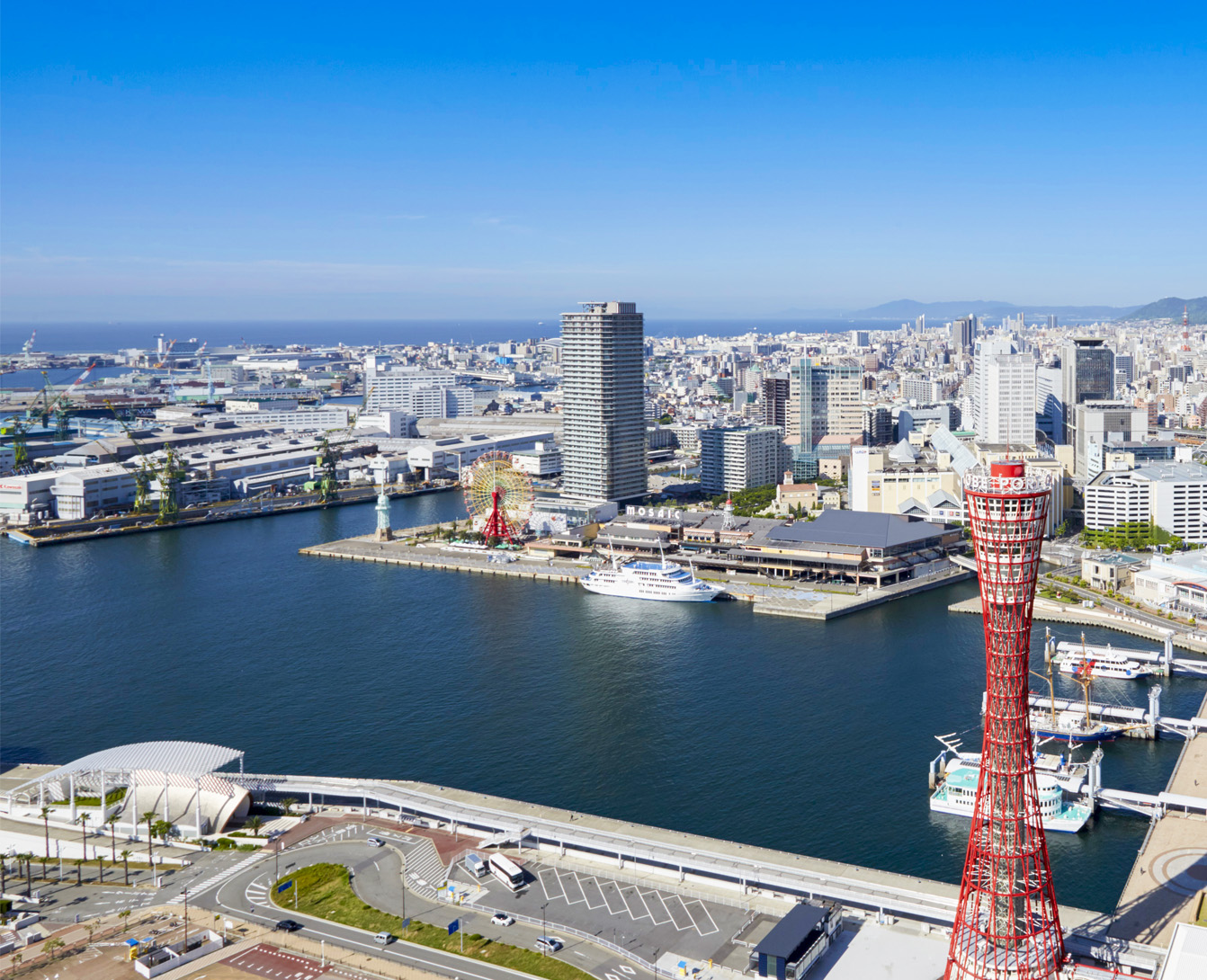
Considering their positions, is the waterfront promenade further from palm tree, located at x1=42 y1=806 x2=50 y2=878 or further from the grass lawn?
palm tree, located at x1=42 y1=806 x2=50 y2=878

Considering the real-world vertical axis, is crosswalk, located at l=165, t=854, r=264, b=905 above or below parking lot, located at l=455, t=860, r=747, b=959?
below

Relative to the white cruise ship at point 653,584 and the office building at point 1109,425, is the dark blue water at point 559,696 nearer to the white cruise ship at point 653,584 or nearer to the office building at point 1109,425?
the white cruise ship at point 653,584

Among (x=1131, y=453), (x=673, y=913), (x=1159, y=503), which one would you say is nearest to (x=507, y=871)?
(x=673, y=913)

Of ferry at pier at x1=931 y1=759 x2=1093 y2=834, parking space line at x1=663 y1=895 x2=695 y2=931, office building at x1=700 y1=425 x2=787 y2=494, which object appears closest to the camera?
parking space line at x1=663 y1=895 x2=695 y2=931

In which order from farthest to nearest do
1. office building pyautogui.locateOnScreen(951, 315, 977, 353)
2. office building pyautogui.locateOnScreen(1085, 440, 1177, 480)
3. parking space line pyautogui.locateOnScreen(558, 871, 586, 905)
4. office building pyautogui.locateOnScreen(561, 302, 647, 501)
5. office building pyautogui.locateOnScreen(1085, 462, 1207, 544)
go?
office building pyautogui.locateOnScreen(951, 315, 977, 353), office building pyautogui.locateOnScreen(561, 302, 647, 501), office building pyautogui.locateOnScreen(1085, 440, 1177, 480), office building pyautogui.locateOnScreen(1085, 462, 1207, 544), parking space line pyautogui.locateOnScreen(558, 871, 586, 905)

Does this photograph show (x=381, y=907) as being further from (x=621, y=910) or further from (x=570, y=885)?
(x=621, y=910)

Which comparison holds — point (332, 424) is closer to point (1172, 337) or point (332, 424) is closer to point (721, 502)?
point (721, 502)

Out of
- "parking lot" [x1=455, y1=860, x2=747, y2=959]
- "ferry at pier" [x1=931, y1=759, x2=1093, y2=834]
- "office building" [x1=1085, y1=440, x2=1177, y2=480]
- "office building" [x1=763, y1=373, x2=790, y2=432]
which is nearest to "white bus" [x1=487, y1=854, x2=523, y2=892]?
"parking lot" [x1=455, y1=860, x2=747, y2=959]
